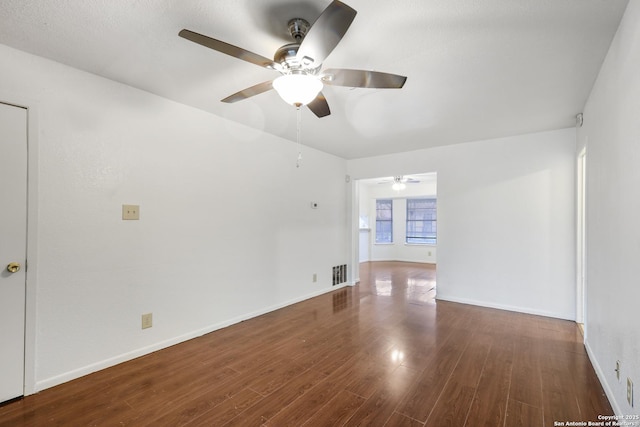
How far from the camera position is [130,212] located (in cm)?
253

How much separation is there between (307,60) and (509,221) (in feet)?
11.9

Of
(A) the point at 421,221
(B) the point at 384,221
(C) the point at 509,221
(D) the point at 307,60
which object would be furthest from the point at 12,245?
(A) the point at 421,221

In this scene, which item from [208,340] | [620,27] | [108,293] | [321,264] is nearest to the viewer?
[620,27]

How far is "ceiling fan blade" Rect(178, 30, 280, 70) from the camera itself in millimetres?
1461

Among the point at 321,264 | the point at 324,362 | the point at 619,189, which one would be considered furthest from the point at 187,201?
the point at 619,189

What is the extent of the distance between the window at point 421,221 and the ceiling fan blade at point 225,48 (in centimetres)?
766

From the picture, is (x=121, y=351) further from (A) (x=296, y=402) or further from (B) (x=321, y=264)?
(B) (x=321, y=264)

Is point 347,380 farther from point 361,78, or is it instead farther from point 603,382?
point 361,78

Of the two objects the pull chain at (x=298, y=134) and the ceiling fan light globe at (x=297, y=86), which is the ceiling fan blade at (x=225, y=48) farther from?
the pull chain at (x=298, y=134)

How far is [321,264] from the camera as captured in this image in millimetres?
4773

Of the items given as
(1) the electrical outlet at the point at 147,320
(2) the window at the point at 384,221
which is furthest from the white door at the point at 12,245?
(2) the window at the point at 384,221

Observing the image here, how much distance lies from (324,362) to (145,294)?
1702 millimetres

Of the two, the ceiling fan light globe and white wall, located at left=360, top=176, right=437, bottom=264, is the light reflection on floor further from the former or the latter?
the ceiling fan light globe

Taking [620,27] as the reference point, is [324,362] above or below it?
below
